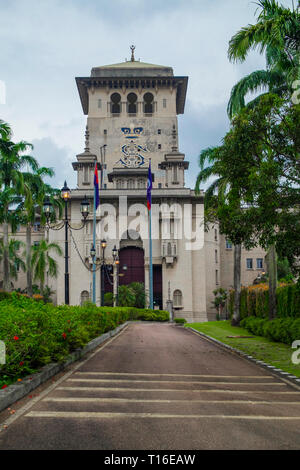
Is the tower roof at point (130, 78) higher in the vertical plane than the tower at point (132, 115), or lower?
higher

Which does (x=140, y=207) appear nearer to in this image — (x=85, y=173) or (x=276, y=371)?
(x=85, y=173)

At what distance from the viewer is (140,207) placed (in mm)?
60750

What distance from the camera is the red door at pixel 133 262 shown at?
62000 millimetres

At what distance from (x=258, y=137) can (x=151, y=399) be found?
8794 mm

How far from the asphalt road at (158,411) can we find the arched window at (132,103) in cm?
6269

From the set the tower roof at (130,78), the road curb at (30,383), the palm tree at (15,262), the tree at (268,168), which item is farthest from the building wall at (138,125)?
the road curb at (30,383)

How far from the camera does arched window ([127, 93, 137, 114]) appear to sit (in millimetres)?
69250

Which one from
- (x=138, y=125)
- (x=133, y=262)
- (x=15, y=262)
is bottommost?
(x=133, y=262)

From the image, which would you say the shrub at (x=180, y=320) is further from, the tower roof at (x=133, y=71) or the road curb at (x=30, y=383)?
the road curb at (x=30, y=383)

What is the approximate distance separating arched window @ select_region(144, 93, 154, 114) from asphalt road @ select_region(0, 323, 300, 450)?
206 feet

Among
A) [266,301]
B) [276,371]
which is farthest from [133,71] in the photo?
[276,371]

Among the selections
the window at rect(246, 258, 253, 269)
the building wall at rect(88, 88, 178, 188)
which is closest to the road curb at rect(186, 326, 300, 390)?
the building wall at rect(88, 88, 178, 188)

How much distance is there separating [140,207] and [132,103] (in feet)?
63.3

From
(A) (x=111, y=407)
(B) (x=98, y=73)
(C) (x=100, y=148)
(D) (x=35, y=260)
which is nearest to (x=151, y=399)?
(A) (x=111, y=407)
